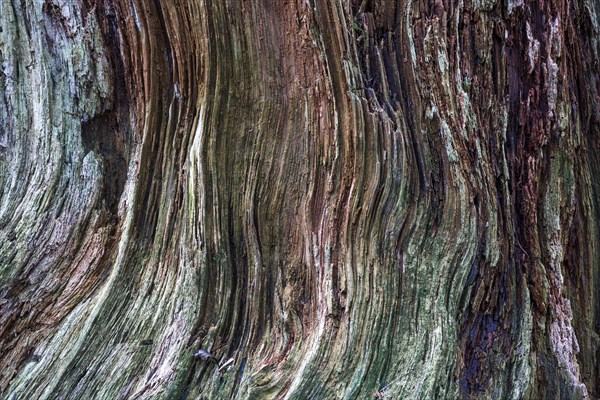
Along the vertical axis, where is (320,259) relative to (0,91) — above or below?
below

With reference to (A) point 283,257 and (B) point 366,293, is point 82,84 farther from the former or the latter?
(B) point 366,293

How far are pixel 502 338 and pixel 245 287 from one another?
1956 millimetres

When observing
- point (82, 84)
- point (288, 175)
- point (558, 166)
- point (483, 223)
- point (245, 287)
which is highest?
point (82, 84)

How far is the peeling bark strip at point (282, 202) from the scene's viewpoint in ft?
13.0

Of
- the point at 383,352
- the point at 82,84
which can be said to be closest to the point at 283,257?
the point at 383,352

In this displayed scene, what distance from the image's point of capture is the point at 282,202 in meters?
4.47

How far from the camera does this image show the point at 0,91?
493 cm

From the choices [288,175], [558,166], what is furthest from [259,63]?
[558,166]

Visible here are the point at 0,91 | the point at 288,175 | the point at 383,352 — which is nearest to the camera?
the point at 383,352

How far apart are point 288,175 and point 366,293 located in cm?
110

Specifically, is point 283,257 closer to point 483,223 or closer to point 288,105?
point 288,105

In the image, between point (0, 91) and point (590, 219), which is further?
point (590, 219)

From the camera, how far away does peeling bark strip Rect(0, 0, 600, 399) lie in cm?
396

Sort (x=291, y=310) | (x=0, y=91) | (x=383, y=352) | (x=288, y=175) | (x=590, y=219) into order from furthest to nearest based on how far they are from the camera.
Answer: (x=590, y=219)
(x=0, y=91)
(x=288, y=175)
(x=291, y=310)
(x=383, y=352)
